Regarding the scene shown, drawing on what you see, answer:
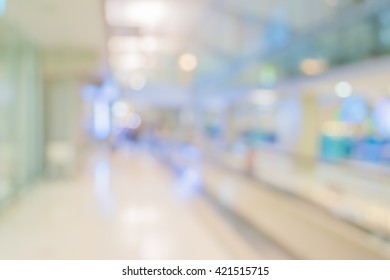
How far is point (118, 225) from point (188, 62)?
14.2m

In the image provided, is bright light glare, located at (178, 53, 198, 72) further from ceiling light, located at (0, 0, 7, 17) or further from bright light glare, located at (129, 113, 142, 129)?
ceiling light, located at (0, 0, 7, 17)

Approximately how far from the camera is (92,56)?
8.65m

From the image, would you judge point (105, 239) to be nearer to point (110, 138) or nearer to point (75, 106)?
point (75, 106)

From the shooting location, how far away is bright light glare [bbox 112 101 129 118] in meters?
20.0

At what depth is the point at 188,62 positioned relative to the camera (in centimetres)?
1811

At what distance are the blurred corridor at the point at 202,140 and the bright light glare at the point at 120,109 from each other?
1.03 metres

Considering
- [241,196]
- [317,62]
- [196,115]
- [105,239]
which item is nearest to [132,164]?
[241,196]

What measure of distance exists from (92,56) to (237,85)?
9230mm

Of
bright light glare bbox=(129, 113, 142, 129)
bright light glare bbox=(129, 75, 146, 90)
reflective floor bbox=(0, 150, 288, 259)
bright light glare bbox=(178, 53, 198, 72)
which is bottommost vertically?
reflective floor bbox=(0, 150, 288, 259)

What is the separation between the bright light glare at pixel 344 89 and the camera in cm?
1022

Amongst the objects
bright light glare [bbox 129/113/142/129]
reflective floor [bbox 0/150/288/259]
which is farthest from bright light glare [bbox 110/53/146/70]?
reflective floor [bbox 0/150/288/259]

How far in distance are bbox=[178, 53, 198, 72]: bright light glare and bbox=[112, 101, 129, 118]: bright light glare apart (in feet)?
13.3

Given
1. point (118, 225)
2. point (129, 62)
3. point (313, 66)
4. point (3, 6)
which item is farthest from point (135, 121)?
point (3, 6)

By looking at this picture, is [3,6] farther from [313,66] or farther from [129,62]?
[129,62]
